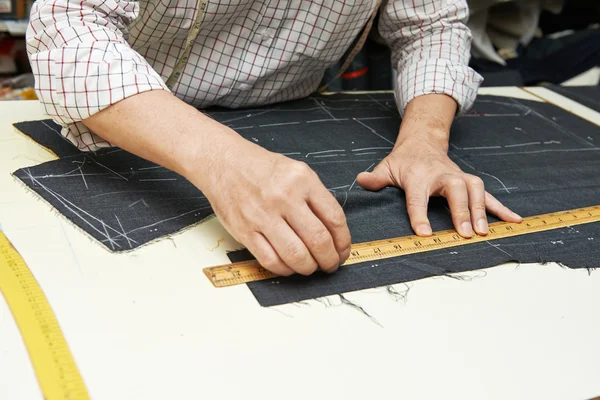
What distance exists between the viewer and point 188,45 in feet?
4.17

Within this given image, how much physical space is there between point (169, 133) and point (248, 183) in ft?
0.58

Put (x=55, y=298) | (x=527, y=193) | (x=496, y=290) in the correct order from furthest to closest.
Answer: (x=527, y=193) → (x=496, y=290) → (x=55, y=298)

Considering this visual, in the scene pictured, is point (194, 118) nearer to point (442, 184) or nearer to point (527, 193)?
point (442, 184)

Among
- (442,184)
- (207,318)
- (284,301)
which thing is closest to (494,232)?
(442,184)

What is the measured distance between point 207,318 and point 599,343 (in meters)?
0.56

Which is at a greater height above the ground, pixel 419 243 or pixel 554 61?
pixel 419 243

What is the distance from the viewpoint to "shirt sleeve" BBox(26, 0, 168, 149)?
94 cm

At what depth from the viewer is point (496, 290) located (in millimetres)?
905

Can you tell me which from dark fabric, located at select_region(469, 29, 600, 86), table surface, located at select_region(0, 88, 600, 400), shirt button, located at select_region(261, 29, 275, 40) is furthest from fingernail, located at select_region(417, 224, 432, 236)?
dark fabric, located at select_region(469, 29, 600, 86)

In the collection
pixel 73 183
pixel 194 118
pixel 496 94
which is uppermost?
pixel 194 118

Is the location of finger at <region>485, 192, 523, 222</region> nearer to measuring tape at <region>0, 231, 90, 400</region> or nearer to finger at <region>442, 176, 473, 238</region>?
finger at <region>442, 176, 473, 238</region>

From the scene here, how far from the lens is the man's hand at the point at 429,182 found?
1.07 metres

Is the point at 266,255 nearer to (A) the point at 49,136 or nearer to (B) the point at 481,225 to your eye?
(B) the point at 481,225

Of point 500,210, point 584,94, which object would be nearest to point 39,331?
point 500,210
